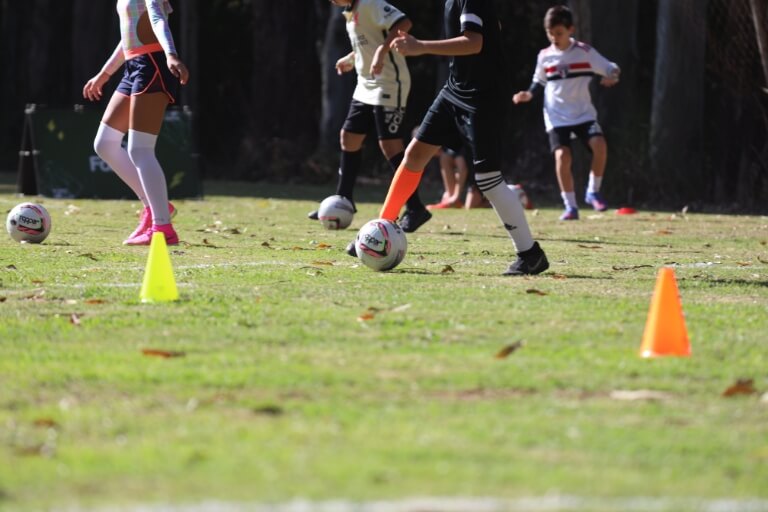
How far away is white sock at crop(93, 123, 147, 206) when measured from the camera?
11250 millimetres

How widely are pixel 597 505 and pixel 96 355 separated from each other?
270 cm

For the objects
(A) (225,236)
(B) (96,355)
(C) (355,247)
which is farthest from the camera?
(A) (225,236)

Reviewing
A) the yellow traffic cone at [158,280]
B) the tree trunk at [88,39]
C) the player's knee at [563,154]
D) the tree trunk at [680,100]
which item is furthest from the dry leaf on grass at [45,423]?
the tree trunk at [88,39]

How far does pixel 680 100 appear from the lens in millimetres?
20938

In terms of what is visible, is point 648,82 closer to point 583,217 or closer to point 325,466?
point 583,217

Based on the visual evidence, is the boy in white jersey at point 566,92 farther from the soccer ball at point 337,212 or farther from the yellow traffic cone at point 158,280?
the yellow traffic cone at point 158,280

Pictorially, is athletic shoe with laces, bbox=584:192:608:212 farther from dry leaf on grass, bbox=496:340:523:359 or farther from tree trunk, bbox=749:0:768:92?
dry leaf on grass, bbox=496:340:523:359

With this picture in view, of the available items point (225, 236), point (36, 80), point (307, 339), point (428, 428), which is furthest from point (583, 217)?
point (36, 80)

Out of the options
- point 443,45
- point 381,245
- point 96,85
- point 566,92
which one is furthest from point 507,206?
point 566,92

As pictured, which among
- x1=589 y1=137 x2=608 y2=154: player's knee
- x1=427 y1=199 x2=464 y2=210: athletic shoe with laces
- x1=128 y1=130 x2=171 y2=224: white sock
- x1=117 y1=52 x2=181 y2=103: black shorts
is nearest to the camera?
x1=117 y1=52 x2=181 y2=103: black shorts

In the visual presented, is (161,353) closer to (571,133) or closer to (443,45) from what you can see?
(443,45)

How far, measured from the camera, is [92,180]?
63.9ft

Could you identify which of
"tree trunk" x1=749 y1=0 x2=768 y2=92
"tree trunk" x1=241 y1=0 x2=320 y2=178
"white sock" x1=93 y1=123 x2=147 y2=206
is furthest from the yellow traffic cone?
"tree trunk" x1=241 y1=0 x2=320 y2=178

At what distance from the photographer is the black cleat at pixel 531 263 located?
9.19 m
